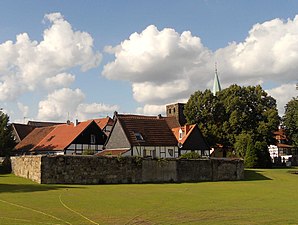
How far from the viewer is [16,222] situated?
1393 cm

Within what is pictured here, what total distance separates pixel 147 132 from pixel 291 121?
28.0 metres

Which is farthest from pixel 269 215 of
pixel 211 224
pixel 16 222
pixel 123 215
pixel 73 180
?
pixel 73 180

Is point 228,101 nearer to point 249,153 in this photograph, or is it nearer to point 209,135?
point 209,135

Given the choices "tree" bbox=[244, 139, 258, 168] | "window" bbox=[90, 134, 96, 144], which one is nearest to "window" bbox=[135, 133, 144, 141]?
"window" bbox=[90, 134, 96, 144]

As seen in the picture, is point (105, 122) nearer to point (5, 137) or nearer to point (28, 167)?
point (5, 137)

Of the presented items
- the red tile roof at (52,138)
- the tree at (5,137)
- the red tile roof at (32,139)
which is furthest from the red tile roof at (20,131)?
the tree at (5,137)

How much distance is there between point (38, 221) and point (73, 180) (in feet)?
69.1

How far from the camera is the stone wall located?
113 ft

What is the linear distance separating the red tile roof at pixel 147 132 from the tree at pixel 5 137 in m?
14.0

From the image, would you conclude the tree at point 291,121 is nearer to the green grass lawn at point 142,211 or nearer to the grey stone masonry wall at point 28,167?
the grey stone masonry wall at point 28,167

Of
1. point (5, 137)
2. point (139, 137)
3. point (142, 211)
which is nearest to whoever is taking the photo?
point (142, 211)

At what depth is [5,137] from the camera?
54.4 metres

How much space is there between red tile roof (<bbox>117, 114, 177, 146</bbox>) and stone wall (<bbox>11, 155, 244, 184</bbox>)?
1019cm

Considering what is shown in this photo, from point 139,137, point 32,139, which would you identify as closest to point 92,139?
point 139,137
